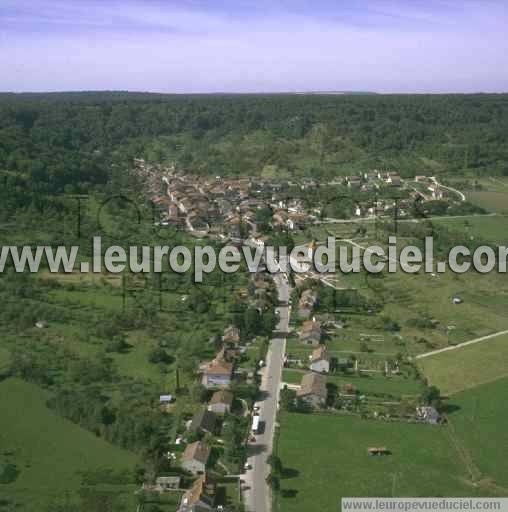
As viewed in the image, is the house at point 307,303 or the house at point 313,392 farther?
the house at point 307,303

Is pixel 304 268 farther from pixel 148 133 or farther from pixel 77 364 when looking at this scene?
pixel 148 133

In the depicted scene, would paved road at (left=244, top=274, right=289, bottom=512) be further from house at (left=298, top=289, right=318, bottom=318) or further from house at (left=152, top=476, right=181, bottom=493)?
house at (left=152, top=476, right=181, bottom=493)

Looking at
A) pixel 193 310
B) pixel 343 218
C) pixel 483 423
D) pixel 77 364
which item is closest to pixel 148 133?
pixel 343 218

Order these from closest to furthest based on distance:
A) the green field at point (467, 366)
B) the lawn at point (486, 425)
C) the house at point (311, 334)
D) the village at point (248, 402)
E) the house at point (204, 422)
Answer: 1. the village at point (248, 402)
2. the lawn at point (486, 425)
3. the house at point (204, 422)
4. the green field at point (467, 366)
5. the house at point (311, 334)

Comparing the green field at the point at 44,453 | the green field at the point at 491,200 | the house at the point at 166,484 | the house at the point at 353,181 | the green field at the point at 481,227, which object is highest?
the house at the point at 353,181

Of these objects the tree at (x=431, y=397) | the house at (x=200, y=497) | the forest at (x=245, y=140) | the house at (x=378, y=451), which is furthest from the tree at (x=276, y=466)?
the forest at (x=245, y=140)

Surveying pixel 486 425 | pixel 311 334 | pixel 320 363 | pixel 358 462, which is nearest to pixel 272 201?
pixel 311 334

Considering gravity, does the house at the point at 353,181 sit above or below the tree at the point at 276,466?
above

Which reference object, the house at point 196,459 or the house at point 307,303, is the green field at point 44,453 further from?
the house at point 307,303

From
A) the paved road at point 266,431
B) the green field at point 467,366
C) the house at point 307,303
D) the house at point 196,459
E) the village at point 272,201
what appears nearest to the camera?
the paved road at point 266,431
